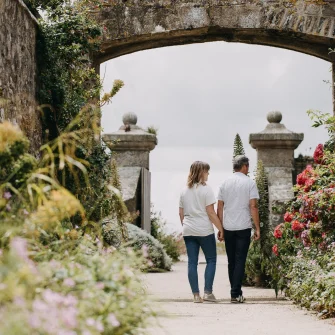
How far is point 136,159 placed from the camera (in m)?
13.0

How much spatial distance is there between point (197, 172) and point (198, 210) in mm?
395

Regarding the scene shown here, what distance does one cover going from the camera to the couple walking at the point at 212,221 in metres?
7.98

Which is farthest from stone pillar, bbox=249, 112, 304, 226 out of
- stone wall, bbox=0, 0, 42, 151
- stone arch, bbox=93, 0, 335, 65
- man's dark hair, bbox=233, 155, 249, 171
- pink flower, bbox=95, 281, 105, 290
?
pink flower, bbox=95, 281, 105, 290

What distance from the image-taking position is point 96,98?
9219 mm

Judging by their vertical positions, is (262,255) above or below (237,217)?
below

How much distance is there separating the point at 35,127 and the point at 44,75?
2.32ft

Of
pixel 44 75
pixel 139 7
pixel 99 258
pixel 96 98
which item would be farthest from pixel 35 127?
pixel 99 258

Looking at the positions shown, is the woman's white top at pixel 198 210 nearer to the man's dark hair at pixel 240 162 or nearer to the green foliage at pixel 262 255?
the man's dark hair at pixel 240 162

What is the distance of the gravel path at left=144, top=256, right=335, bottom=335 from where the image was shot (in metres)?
5.45

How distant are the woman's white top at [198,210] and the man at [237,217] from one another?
0.70 feet

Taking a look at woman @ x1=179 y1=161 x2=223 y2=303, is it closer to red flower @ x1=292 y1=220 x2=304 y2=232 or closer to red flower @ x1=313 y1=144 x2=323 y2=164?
red flower @ x1=292 y1=220 x2=304 y2=232

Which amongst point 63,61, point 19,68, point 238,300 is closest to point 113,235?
point 238,300

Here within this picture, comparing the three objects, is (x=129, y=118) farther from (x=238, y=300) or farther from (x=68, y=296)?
(x=68, y=296)

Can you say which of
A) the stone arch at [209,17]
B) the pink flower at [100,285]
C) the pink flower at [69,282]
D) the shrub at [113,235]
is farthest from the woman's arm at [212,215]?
the pink flower at [69,282]
